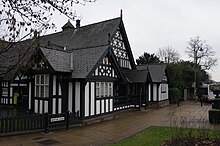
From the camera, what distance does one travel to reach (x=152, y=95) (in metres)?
27.9

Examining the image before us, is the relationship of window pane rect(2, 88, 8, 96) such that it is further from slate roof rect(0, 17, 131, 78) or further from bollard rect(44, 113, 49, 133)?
bollard rect(44, 113, 49, 133)

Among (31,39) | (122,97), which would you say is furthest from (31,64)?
(122,97)

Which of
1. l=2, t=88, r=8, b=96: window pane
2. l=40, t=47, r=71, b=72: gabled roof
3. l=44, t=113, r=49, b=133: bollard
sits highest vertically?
l=40, t=47, r=71, b=72: gabled roof

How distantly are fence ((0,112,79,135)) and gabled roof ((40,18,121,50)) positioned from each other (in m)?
11.3

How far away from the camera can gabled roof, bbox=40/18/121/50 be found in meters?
24.2

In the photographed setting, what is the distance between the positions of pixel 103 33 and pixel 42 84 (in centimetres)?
1201

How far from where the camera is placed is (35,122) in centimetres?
1194

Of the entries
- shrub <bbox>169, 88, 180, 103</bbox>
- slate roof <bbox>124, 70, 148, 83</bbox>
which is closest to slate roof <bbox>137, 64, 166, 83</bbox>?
slate roof <bbox>124, 70, 148, 83</bbox>

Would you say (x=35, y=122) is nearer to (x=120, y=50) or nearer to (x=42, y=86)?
(x=42, y=86)

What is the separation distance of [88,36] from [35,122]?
1604cm

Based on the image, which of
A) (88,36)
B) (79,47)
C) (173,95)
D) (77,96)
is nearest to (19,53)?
(77,96)

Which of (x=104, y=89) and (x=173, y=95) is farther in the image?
(x=173, y=95)

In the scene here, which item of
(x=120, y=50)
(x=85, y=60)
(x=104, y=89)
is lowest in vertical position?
(x=104, y=89)

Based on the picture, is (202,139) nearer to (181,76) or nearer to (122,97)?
(122,97)
